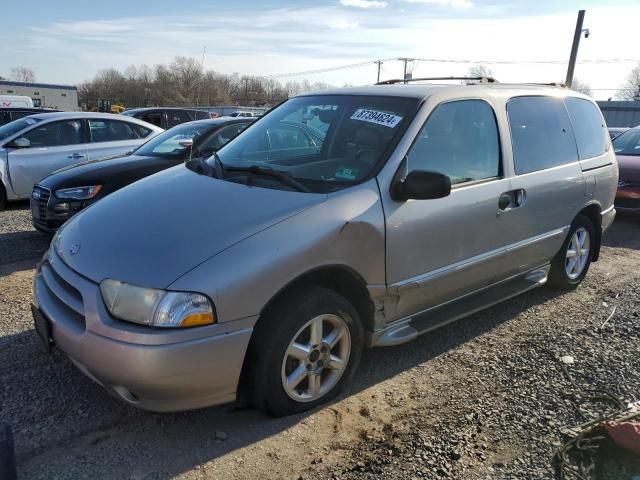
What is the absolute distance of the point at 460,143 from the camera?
12.1ft

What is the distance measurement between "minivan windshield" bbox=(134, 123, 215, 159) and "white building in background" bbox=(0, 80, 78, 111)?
4520 cm

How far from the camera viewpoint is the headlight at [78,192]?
230 inches

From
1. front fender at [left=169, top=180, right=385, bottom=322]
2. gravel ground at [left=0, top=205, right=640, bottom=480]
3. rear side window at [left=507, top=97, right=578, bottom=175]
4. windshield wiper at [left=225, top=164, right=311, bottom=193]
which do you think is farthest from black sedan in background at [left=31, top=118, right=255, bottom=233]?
front fender at [left=169, top=180, right=385, bottom=322]

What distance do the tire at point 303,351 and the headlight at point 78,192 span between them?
3.96 metres

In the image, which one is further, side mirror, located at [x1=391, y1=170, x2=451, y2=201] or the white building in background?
the white building in background

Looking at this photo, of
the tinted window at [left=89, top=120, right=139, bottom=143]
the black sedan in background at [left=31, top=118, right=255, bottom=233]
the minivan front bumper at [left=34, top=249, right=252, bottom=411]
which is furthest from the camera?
the tinted window at [left=89, top=120, right=139, bottom=143]

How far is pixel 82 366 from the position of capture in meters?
2.66

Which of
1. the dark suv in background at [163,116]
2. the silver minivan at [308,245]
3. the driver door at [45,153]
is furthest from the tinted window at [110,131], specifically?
the dark suv in background at [163,116]

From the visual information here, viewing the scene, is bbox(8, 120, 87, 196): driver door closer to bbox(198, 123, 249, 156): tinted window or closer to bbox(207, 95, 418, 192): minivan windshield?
bbox(198, 123, 249, 156): tinted window

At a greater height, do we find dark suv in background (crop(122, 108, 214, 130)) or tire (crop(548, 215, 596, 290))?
dark suv in background (crop(122, 108, 214, 130))

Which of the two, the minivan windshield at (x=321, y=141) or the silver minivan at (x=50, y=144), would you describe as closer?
the minivan windshield at (x=321, y=141)

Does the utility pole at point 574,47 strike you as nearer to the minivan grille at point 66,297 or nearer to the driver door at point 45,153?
the driver door at point 45,153

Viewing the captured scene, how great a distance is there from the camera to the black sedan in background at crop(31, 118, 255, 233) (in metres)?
5.85

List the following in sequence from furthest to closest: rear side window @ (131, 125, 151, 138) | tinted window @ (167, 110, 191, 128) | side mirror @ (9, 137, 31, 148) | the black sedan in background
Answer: tinted window @ (167, 110, 191, 128) < rear side window @ (131, 125, 151, 138) < side mirror @ (9, 137, 31, 148) < the black sedan in background
